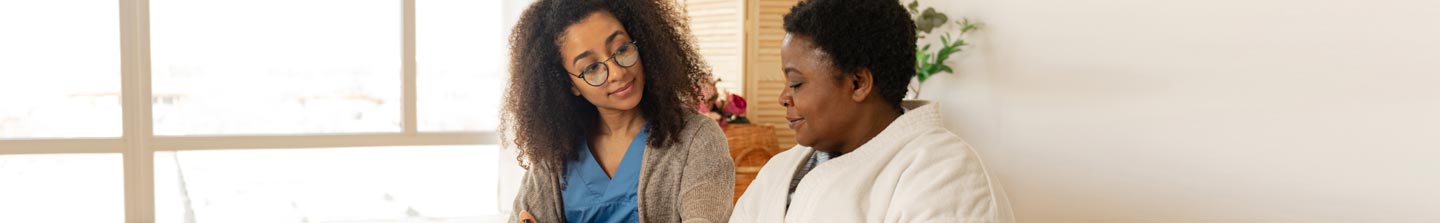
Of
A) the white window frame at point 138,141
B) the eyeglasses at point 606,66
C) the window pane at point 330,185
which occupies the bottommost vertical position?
the window pane at point 330,185

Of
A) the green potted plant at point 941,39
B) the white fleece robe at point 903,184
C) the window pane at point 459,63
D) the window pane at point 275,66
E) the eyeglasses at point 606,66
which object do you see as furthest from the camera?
the window pane at point 459,63

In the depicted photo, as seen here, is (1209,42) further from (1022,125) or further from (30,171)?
(30,171)

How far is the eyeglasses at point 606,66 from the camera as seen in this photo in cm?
187

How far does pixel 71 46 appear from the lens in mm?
4035

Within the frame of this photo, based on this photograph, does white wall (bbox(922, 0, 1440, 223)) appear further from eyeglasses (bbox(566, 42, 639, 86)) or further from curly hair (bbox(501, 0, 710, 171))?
eyeglasses (bbox(566, 42, 639, 86))

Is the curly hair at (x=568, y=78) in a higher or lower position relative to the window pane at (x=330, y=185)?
higher

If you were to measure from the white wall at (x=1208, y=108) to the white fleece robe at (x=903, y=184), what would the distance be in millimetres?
1261

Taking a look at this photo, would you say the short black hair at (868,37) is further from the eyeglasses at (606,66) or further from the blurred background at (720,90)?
the blurred background at (720,90)

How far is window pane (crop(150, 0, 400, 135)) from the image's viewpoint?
416 centimetres

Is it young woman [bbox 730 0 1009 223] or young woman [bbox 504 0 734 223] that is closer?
young woman [bbox 730 0 1009 223]

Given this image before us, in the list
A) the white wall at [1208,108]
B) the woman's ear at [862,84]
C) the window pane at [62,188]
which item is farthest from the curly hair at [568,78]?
the window pane at [62,188]

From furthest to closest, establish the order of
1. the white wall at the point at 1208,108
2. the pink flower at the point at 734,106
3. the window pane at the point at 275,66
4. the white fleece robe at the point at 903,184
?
the window pane at the point at 275,66, the pink flower at the point at 734,106, the white wall at the point at 1208,108, the white fleece robe at the point at 903,184

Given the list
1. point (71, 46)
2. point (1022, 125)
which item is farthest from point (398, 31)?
point (1022, 125)

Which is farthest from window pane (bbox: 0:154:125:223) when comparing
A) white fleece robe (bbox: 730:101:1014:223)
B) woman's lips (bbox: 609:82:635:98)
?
white fleece robe (bbox: 730:101:1014:223)
